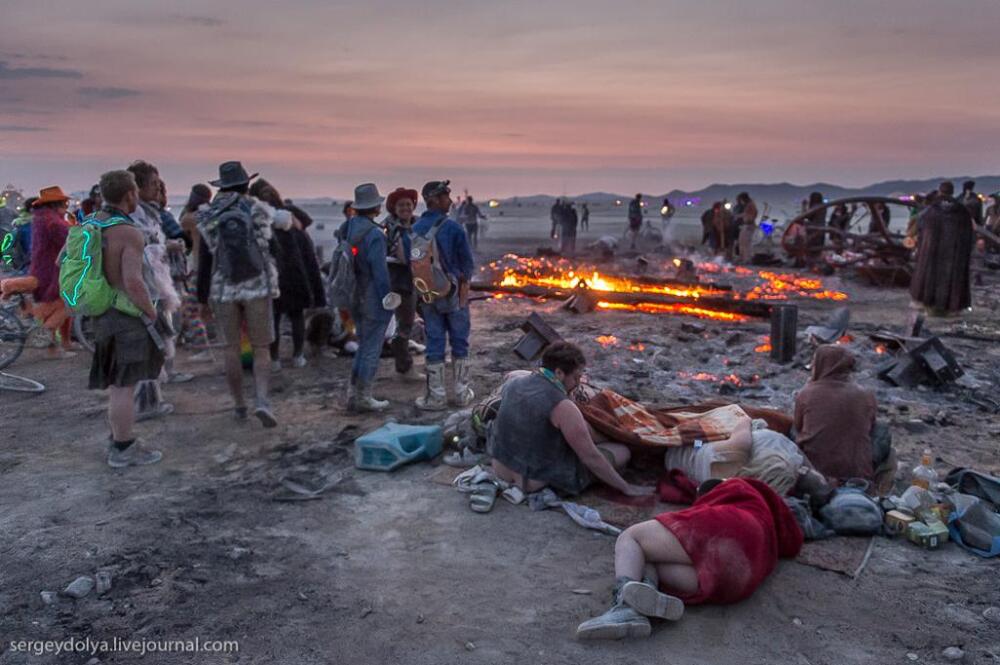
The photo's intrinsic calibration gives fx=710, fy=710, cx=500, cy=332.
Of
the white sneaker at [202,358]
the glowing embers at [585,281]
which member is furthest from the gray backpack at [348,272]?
the glowing embers at [585,281]

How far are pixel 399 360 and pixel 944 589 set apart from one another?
593cm

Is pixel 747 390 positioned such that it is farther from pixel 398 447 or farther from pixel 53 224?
pixel 53 224

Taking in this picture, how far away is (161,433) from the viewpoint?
6.59 meters

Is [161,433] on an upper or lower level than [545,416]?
lower

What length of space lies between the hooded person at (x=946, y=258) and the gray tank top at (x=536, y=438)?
9.73m

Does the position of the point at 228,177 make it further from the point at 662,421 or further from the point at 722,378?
the point at 722,378

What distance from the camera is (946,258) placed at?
468 inches

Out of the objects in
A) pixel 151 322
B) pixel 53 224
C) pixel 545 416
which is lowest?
pixel 545 416

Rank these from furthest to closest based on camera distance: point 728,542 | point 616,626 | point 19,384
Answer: point 19,384 → point 728,542 → point 616,626

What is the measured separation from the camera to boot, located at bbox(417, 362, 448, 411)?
7.26m

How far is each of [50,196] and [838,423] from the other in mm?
8866

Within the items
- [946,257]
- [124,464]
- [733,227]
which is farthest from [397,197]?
[733,227]

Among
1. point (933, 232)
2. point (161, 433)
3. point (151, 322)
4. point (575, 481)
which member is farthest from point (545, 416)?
point (933, 232)

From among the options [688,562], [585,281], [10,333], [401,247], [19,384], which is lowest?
[19,384]
